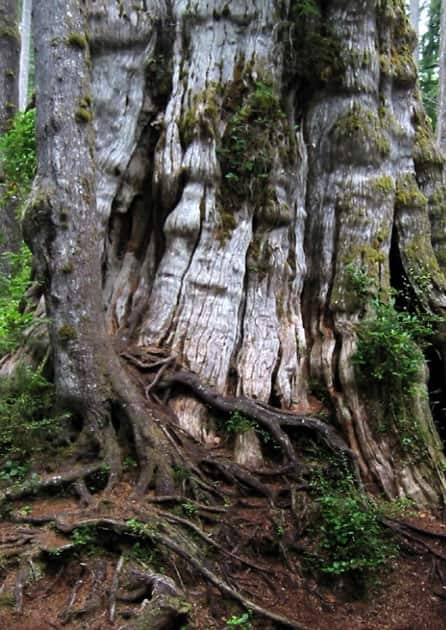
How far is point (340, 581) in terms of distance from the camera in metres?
3.96

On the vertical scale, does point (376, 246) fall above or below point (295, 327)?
above

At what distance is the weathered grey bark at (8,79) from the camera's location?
360 inches

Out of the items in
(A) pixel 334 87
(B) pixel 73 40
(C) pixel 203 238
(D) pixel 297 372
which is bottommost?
(D) pixel 297 372

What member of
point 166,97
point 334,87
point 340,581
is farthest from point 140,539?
point 334,87

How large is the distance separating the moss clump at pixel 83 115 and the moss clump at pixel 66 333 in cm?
162

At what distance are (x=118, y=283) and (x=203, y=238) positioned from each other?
3.41ft

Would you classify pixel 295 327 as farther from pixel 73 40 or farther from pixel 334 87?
pixel 73 40

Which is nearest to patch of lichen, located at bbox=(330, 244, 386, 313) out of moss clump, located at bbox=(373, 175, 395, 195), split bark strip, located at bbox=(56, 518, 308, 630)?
moss clump, located at bbox=(373, 175, 395, 195)

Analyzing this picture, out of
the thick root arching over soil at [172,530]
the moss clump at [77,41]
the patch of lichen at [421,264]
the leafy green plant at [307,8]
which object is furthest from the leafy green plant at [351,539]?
the leafy green plant at [307,8]

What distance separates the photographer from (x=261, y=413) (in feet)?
16.3

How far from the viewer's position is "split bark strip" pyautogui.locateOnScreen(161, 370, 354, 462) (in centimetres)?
491

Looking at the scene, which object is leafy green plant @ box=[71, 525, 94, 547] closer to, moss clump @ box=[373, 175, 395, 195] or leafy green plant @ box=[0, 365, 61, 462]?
leafy green plant @ box=[0, 365, 61, 462]

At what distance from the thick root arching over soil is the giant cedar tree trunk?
296 mm

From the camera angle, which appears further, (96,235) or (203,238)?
(203,238)
